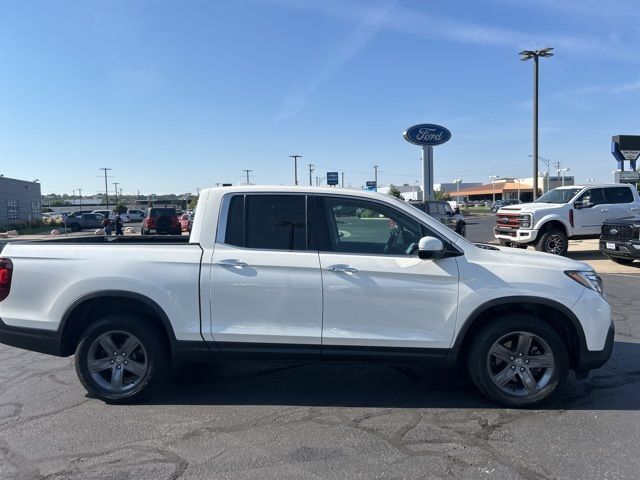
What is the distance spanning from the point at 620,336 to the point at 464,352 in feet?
10.9

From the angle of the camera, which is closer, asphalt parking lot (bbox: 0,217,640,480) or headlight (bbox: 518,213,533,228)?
asphalt parking lot (bbox: 0,217,640,480)

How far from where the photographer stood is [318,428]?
417 cm

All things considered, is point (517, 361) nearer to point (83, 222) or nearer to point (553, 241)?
point (553, 241)

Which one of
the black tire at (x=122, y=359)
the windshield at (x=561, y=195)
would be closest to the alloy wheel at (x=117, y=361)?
the black tire at (x=122, y=359)

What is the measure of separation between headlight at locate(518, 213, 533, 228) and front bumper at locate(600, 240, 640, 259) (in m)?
2.19

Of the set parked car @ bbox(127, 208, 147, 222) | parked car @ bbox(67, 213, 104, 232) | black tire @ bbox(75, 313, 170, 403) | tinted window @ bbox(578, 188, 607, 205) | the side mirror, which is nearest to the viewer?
the side mirror

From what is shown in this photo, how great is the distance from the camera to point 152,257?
14.9 feet

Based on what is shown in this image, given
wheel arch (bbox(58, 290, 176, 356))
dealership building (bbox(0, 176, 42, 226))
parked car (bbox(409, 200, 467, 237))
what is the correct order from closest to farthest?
wheel arch (bbox(58, 290, 176, 356)) < parked car (bbox(409, 200, 467, 237)) < dealership building (bbox(0, 176, 42, 226))

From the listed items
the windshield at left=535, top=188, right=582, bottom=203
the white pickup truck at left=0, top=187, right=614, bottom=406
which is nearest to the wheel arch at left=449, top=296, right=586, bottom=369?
the white pickup truck at left=0, top=187, right=614, bottom=406

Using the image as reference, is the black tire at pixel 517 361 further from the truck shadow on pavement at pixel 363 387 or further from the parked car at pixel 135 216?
the parked car at pixel 135 216

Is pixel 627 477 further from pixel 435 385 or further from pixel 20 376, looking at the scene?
pixel 20 376

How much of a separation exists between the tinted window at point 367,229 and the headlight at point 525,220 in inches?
448

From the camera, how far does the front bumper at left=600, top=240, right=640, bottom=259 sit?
12.0m

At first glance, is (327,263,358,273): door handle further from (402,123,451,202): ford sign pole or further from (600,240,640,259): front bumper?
(402,123,451,202): ford sign pole
